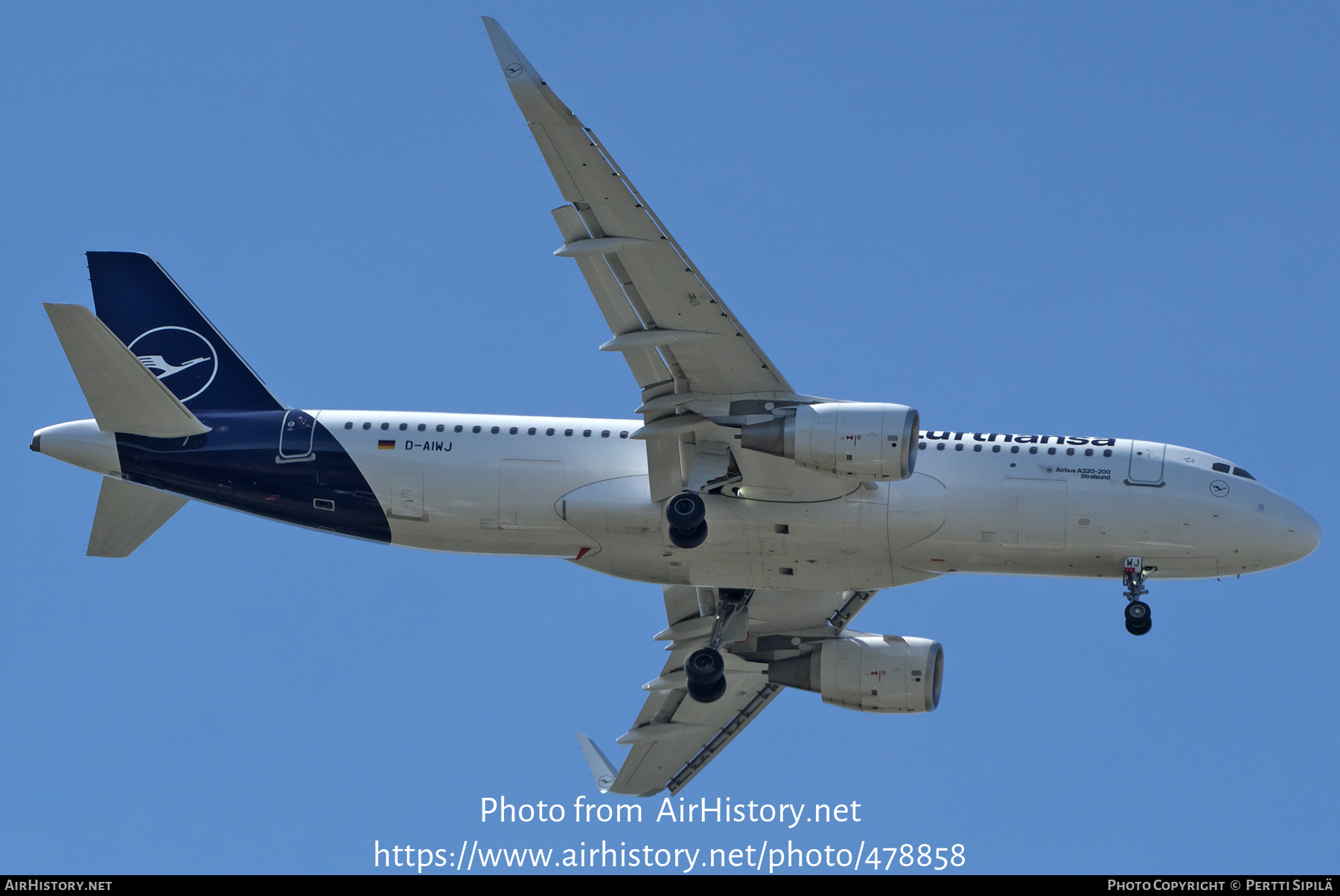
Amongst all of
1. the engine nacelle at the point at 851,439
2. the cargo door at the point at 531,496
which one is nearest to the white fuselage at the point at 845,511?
the cargo door at the point at 531,496

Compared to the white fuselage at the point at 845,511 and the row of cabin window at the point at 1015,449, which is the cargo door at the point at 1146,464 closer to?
the white fuselage at the point at 845,511

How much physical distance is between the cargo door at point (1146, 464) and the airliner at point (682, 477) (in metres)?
0.05

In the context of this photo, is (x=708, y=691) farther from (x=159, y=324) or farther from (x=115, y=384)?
(x=159, y=324)

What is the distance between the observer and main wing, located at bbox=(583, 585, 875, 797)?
33.5 metres

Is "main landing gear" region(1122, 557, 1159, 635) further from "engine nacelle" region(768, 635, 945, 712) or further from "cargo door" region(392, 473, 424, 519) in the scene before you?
"cargo door" region(392, 473, 424, 519)

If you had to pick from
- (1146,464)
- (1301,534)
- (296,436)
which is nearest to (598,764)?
(296,436)

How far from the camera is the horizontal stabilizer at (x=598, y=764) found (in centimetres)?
3659

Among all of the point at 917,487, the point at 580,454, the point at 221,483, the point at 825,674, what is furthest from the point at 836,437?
the point at 221,483

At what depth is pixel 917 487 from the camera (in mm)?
28328

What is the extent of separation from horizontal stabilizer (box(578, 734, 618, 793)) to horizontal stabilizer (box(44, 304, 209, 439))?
12792 millimetres

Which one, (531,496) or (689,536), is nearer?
(689,536)

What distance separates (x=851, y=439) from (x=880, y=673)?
8.18 metres

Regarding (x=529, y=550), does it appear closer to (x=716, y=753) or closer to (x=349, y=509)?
(x=349, y=509)

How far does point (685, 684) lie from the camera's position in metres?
34.7
